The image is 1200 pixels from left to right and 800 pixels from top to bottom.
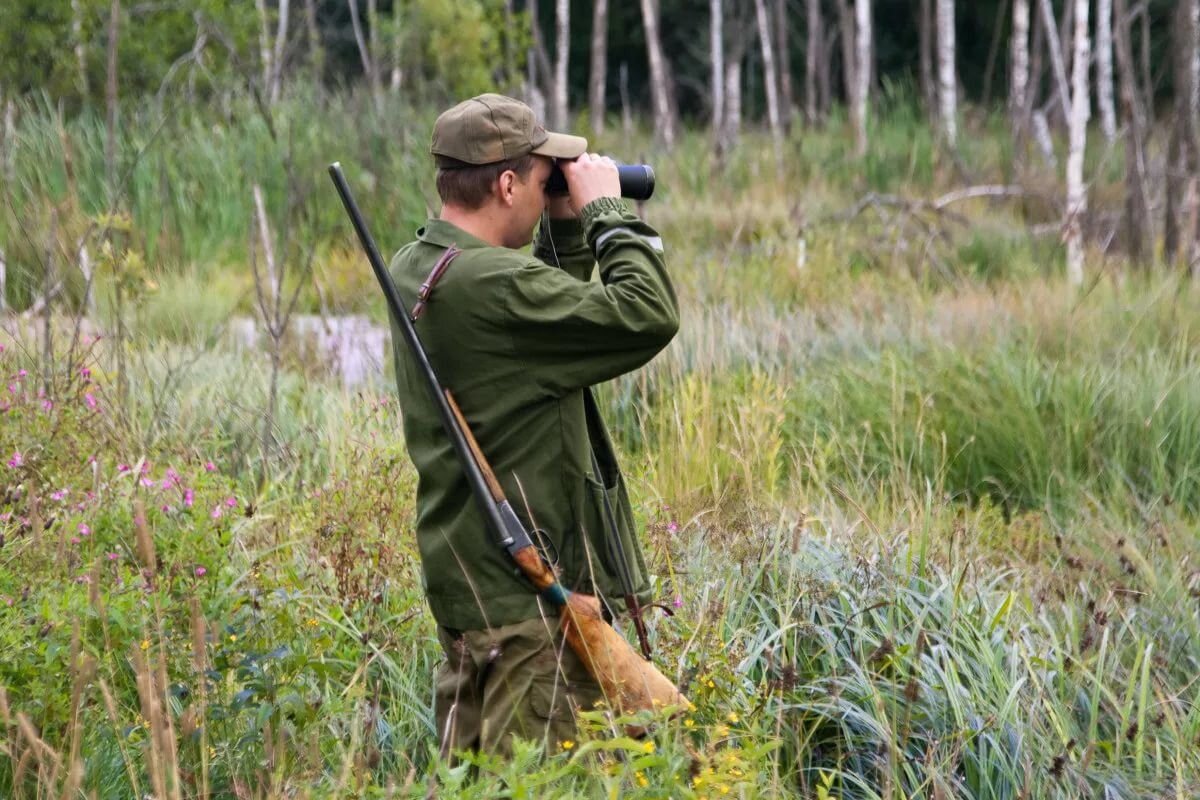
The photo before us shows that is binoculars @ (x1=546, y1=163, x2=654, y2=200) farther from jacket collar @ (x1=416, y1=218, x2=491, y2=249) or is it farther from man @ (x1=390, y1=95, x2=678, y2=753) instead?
jacket collar @ (x1=416, y1=218, x2=491, y2=249)

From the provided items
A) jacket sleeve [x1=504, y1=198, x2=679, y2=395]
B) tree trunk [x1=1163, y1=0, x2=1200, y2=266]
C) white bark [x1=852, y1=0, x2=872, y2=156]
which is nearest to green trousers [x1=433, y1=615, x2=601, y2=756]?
jacket sleeve [x1=504, y1=198, x2=679, y2=395]

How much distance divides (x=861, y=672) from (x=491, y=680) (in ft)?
3.55

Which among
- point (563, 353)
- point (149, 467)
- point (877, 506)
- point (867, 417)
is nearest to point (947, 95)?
point (867, 417)

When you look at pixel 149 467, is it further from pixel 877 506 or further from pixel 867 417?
pixel 867 417

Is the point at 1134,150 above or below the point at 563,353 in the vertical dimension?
below

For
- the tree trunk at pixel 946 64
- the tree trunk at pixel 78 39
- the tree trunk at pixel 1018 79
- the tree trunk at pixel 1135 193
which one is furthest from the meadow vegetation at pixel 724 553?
the tree trunk at pixel 946 64

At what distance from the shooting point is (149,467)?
186 inches

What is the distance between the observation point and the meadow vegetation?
297 cm

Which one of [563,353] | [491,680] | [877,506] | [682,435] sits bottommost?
[877,506]

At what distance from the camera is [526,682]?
272 cm

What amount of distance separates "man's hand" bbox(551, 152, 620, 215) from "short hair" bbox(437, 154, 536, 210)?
0.28ft

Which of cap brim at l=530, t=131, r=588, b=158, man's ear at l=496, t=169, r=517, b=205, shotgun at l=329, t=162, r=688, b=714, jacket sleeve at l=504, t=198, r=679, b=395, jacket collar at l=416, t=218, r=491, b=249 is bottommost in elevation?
shotgun at l=329, t=162, r=688, b=714

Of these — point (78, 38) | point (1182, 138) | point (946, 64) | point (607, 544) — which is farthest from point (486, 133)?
point (946, 64)

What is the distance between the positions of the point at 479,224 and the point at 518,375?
13.1 inches
